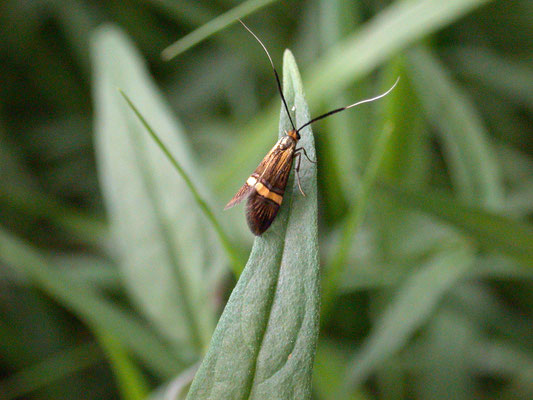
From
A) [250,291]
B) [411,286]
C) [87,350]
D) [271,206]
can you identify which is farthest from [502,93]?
[87,350]

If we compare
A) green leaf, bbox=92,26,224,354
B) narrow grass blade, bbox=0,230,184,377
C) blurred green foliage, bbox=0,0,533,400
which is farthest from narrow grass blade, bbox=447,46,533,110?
narrow grass blade, bbox=0,230,184,377

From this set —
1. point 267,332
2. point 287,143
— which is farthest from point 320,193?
point 267,332

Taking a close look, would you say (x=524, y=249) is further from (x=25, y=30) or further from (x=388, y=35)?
(x=25, y=30)

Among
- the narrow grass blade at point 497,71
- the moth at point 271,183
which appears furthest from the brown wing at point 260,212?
the narrow grass blade at point 497,71

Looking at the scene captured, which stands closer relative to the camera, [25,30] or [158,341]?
[158,341]

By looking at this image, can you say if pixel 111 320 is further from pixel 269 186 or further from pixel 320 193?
pixel 320 193

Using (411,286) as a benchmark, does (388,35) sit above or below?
above

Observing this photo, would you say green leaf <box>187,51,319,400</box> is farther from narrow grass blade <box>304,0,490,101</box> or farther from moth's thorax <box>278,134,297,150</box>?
narrow grass blade <box>304,0,490,101</box>
